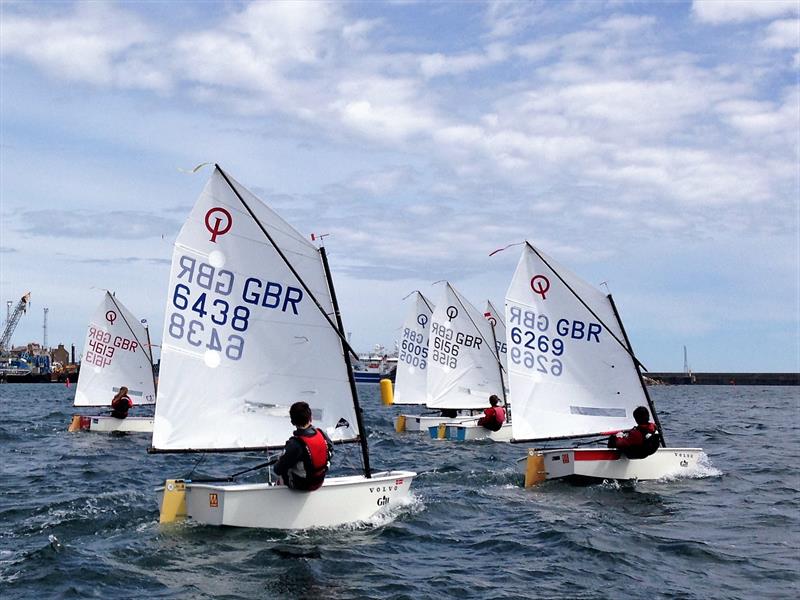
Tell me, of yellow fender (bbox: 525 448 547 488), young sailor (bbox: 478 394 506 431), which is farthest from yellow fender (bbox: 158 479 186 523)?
young sailor (bbox: 478 394 506 431)

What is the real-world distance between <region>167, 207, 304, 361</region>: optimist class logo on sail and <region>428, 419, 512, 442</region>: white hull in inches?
665

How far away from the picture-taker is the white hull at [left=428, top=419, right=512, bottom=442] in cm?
3112

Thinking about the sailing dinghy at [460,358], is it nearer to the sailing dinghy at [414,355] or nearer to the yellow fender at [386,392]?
the sailing dinghy at [414,355]

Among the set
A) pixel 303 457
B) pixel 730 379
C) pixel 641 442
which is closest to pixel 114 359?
pixel 641 442

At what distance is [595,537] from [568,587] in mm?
3003

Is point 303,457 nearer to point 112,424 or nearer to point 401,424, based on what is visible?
point 112,424

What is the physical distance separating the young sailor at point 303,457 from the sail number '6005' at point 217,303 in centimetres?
250

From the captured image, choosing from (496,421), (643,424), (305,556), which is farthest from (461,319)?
(305,556)

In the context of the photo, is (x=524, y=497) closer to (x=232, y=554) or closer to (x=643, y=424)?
(x=643, y=424)

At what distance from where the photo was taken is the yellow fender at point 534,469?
19.5 metres

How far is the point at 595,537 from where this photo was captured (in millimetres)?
14375

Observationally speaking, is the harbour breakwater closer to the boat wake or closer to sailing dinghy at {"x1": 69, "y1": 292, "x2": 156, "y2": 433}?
sailing dinghy at {"x1": 69, "y1": 292, "x2": 156, "y2": 433}

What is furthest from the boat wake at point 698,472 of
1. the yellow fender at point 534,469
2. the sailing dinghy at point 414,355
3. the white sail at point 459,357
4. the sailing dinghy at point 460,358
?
the sailing dinghy at point 414,355

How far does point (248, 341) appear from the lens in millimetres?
15391
